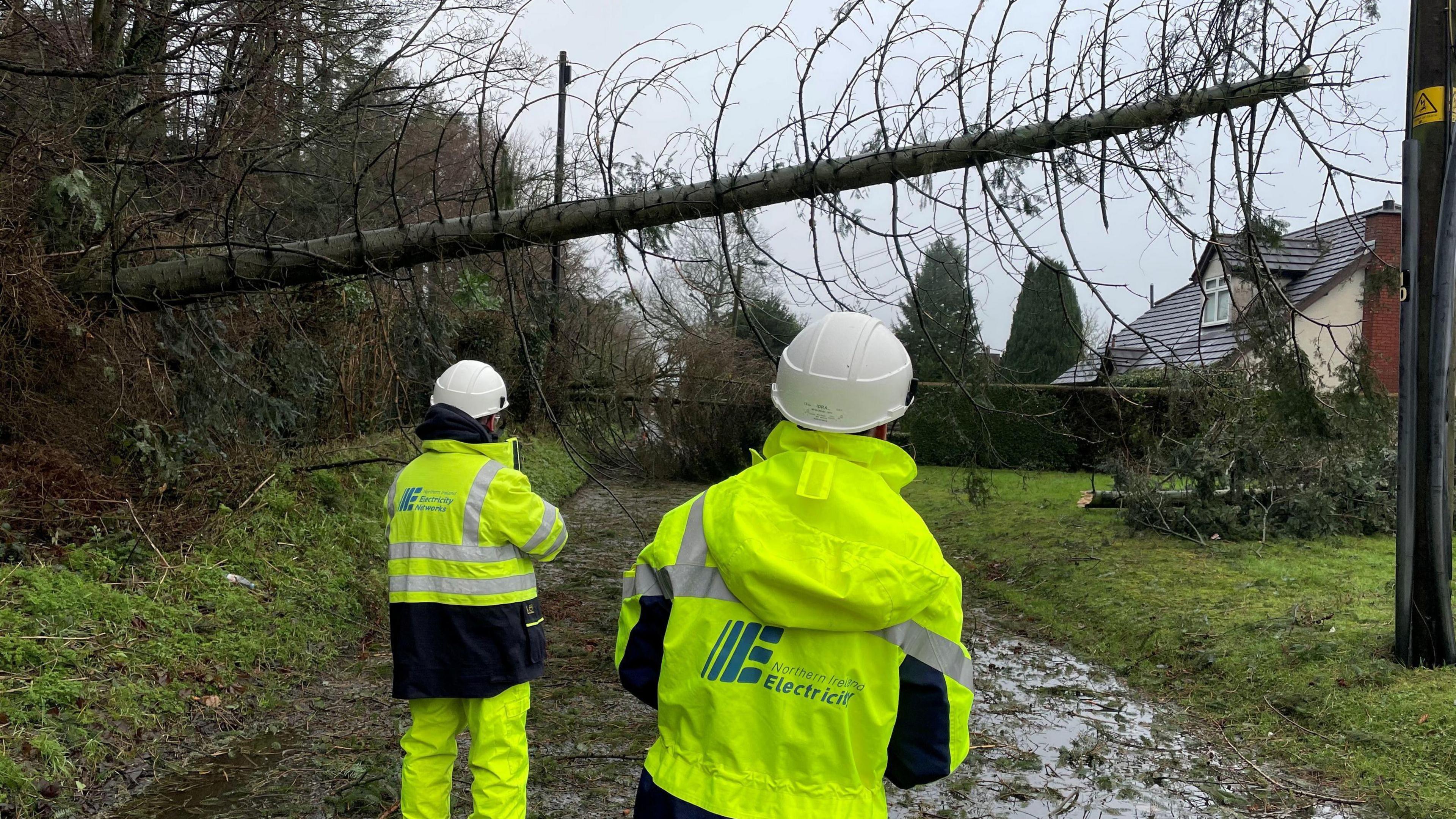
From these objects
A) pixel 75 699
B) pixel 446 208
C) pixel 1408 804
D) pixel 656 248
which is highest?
pixel 446 208

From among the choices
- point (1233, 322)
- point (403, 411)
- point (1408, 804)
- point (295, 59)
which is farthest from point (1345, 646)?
point (403, 411)

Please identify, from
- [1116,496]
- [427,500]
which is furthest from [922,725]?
[1116,496]

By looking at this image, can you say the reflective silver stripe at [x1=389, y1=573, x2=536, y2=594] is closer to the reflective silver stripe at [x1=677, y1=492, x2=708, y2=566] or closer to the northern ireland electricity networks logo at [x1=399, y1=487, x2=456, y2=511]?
the northern ireland electricity networks logo at [x1=399, y1=487, x2=456, y2=511]

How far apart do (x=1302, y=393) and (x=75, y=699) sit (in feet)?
21.6

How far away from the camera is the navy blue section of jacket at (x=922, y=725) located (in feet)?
6.35

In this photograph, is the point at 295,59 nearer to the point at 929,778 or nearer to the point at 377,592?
the point at 377,592

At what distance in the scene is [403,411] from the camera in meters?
13.3

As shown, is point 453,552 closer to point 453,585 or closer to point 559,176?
point 453,585

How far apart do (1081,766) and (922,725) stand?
349cm

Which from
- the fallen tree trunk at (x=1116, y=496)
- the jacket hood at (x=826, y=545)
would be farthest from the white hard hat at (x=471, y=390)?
the fallen tree trunk at (x=1116, y=496)

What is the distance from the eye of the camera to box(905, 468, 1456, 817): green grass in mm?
5027

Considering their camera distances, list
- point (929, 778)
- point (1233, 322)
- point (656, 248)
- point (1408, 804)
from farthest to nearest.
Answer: point (656, 248), point (1233, 322), point (1408, 804), point (929, 778)

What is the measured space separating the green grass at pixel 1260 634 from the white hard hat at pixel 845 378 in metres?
4.14

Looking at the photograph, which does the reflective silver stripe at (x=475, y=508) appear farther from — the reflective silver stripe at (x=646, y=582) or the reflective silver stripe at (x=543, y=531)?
the reflective silver stripe at (x=646, y=582)
